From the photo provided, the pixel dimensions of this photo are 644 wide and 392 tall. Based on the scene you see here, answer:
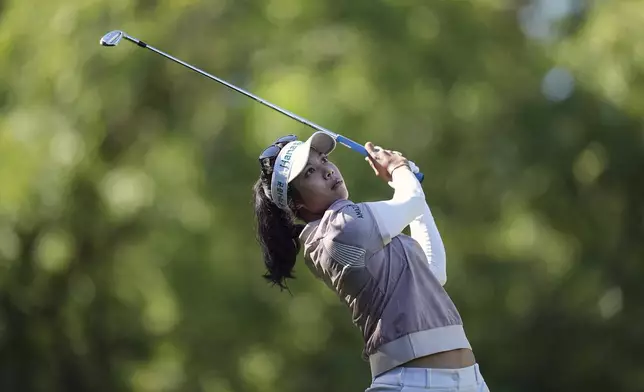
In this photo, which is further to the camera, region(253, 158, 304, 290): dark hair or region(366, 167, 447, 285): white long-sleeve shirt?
region(253, 158, 304, 290): dark hair

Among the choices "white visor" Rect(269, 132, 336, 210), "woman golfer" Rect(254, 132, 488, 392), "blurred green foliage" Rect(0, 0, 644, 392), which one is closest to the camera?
"woman golfer" Rect(254, 132, 488, 392)

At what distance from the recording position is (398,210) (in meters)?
2.54

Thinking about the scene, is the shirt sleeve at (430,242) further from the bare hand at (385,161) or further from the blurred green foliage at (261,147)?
the blurred green foliage at (261,147)

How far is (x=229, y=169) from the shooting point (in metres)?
7.29

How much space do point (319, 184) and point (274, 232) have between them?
0.71 ft

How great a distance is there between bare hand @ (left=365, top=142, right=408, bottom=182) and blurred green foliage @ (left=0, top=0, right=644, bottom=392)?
4.21m

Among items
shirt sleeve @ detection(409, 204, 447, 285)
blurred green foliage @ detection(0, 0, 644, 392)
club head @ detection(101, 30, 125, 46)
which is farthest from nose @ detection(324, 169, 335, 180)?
blurred green foliage @ detection(0, 0, 644, 392)

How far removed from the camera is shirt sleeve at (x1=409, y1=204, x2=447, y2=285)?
280 centimetres

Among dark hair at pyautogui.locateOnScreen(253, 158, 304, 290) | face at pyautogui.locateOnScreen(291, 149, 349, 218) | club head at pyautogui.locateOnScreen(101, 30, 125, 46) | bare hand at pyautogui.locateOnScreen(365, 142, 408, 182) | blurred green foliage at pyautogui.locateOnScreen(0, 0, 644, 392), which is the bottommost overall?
blurred green foliage at pyautogui.locateOnScreen(0, 0, 644, 392)

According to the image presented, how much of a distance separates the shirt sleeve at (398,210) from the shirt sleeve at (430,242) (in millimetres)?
203

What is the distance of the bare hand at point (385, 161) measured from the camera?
2.68 meters

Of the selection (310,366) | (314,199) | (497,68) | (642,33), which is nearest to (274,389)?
(310,366)

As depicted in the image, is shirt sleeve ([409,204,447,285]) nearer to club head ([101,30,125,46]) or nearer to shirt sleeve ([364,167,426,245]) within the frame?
shirt sleeve ([364,167,426,245])

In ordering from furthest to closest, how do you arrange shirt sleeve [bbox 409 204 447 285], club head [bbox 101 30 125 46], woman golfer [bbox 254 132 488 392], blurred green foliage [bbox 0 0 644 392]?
1. blurred green foliage [bbox 0 0 644 392]
2. club head [bbox 101 30 125 46]
3. shirt sleeve [bbox 409 204 447 285]
4. woman golfer [bbox 254 132 488 392]
